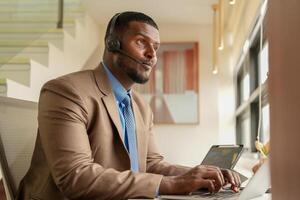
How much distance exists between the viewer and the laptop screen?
128cm

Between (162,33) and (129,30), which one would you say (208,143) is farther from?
(129,30)

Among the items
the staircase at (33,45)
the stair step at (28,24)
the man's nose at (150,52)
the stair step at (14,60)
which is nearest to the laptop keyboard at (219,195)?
the man's nose at (150,52)

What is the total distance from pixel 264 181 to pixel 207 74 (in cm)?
427

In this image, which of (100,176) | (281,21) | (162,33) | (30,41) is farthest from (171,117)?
(281,21)

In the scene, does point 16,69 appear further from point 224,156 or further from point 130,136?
point 224,156

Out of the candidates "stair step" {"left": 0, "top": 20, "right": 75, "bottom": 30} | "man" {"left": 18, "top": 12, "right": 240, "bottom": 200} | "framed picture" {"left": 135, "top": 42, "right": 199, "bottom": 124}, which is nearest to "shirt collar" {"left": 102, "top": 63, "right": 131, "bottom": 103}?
"man" {"left": 18, "top": 12, "right": 240, "bottom": 200}

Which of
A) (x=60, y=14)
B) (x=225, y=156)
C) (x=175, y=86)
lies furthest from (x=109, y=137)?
(x=175, y=86)

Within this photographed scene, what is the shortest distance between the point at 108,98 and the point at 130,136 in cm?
15

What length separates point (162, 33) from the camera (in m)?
5.30

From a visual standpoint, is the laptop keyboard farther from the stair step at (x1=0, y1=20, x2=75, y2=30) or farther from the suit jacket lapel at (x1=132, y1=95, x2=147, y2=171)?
the stair step at (x1=0, y1=20, x2=75, y2=30)

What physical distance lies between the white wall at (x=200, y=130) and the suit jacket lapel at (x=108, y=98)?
153 inches

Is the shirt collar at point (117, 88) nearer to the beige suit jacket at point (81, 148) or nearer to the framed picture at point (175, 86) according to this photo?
the beige suit jacket at point (81, 148)

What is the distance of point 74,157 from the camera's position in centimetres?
114

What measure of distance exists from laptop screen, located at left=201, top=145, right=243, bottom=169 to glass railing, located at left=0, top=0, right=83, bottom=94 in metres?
1.65
